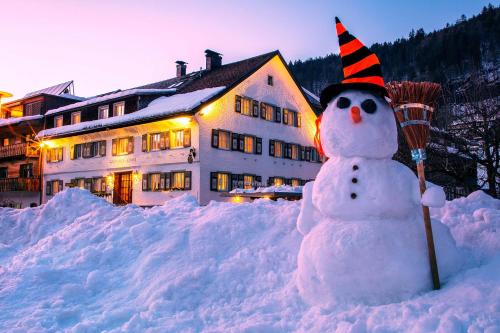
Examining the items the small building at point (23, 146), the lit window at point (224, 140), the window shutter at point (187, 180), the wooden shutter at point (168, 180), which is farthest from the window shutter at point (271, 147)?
the small building at point (23, 146)

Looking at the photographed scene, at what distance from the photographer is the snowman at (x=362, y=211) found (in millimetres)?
4656

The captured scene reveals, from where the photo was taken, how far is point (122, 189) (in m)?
25.3

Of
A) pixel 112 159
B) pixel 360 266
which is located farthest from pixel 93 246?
pixel 112 159

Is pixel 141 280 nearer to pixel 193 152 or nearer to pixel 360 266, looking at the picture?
pixel 360 266

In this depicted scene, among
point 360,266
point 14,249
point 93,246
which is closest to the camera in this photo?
point 360,266

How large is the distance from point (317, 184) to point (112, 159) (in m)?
22.0

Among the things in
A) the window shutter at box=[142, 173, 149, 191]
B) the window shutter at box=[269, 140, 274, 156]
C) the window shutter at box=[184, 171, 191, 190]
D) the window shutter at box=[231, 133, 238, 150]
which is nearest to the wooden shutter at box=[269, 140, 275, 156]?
the window shutter at box=[269, 140, 274, 156]

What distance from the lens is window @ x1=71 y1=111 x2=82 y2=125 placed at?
29.0m

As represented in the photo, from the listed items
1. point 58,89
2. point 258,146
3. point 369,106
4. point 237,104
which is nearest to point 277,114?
point 258,146

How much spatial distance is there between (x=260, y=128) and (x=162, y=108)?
5280 mm

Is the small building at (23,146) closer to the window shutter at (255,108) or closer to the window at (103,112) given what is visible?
the window at (103,112)

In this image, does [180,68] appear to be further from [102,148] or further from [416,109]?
[416,109]

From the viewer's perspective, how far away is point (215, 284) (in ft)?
20.1

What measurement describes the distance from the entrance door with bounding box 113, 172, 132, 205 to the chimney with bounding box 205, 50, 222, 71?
8.65 m
